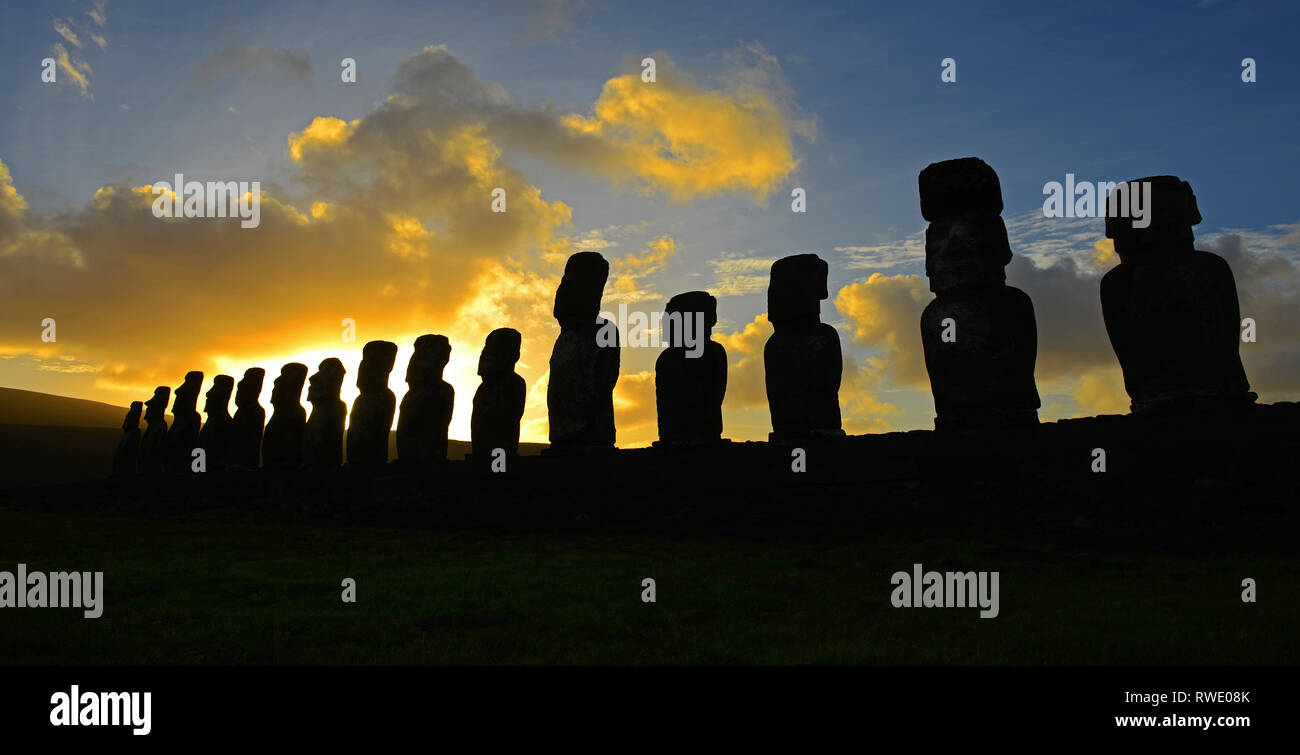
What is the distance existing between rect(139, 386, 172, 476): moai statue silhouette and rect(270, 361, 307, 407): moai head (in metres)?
7.62

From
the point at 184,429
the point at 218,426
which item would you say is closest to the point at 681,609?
the point at 218,426

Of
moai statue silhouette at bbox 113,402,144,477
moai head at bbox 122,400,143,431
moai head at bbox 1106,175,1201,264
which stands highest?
moai head at bbox 1106,175,1201,264

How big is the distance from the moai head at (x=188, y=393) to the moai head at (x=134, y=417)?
4573 millimetres

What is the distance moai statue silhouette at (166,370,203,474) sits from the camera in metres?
26.8

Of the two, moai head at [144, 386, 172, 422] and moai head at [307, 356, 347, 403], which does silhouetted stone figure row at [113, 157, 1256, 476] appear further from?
moai head at [144, 386, 172, 422]

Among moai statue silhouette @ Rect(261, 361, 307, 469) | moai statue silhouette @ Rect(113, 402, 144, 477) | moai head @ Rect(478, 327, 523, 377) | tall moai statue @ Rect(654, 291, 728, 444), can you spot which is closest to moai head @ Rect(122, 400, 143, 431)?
moai statue silhouette @ Rect(113, 402, 144, 477)

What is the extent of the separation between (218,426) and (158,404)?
6119mm

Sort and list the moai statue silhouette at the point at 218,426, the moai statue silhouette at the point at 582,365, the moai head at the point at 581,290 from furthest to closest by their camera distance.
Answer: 1. the moai statue silhouette at the point at 218,426
2. the moai head at the point at 581,290
3. the moai statue silhouette at the point at 582,365

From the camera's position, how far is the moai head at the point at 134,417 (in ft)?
102

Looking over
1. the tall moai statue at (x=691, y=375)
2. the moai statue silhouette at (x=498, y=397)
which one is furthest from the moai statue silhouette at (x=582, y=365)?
the moai statue silhouette at (x=498, y=397)

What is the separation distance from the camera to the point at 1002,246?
36.8ft

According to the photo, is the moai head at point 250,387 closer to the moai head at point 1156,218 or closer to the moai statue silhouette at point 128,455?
the moai statue silhouette at point 128,455
